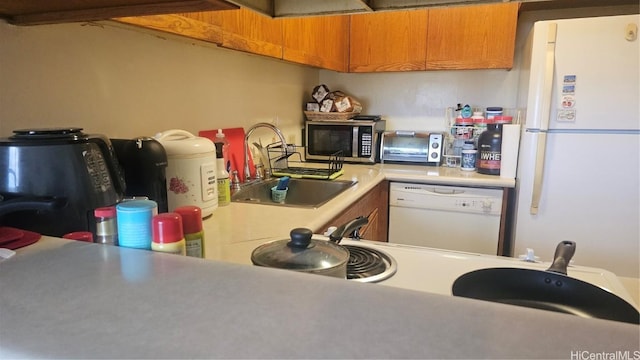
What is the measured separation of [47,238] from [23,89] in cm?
55

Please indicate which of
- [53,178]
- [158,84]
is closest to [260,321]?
[53,178]

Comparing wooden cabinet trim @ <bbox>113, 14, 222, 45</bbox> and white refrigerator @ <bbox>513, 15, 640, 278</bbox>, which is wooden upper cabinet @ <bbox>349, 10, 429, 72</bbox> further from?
wooden cabinet trim @ <bbox>113, 14, 222, 45</bbox>

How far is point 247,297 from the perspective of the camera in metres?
0.53

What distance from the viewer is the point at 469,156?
8.59ft

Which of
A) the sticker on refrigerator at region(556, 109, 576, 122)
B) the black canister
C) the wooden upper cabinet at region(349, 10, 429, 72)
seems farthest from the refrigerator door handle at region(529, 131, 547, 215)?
the wooden upper cabinet at region(349, 10, 429, 72)

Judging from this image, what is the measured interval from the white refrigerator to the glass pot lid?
1.75 m

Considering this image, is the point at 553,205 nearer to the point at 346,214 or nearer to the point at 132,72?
the point at 346,214

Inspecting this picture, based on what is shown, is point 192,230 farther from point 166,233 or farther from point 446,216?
point 446,216

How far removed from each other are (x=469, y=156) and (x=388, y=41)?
2.99 ft

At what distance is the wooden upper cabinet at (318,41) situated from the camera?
6.56ft

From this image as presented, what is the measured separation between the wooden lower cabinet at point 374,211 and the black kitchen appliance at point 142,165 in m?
0.82

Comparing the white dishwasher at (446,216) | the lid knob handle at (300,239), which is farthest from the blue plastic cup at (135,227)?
the white dishwasher at (446,216)

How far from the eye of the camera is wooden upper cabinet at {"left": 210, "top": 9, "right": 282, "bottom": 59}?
148 cm

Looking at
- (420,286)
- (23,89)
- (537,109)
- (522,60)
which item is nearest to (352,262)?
(420,286)
